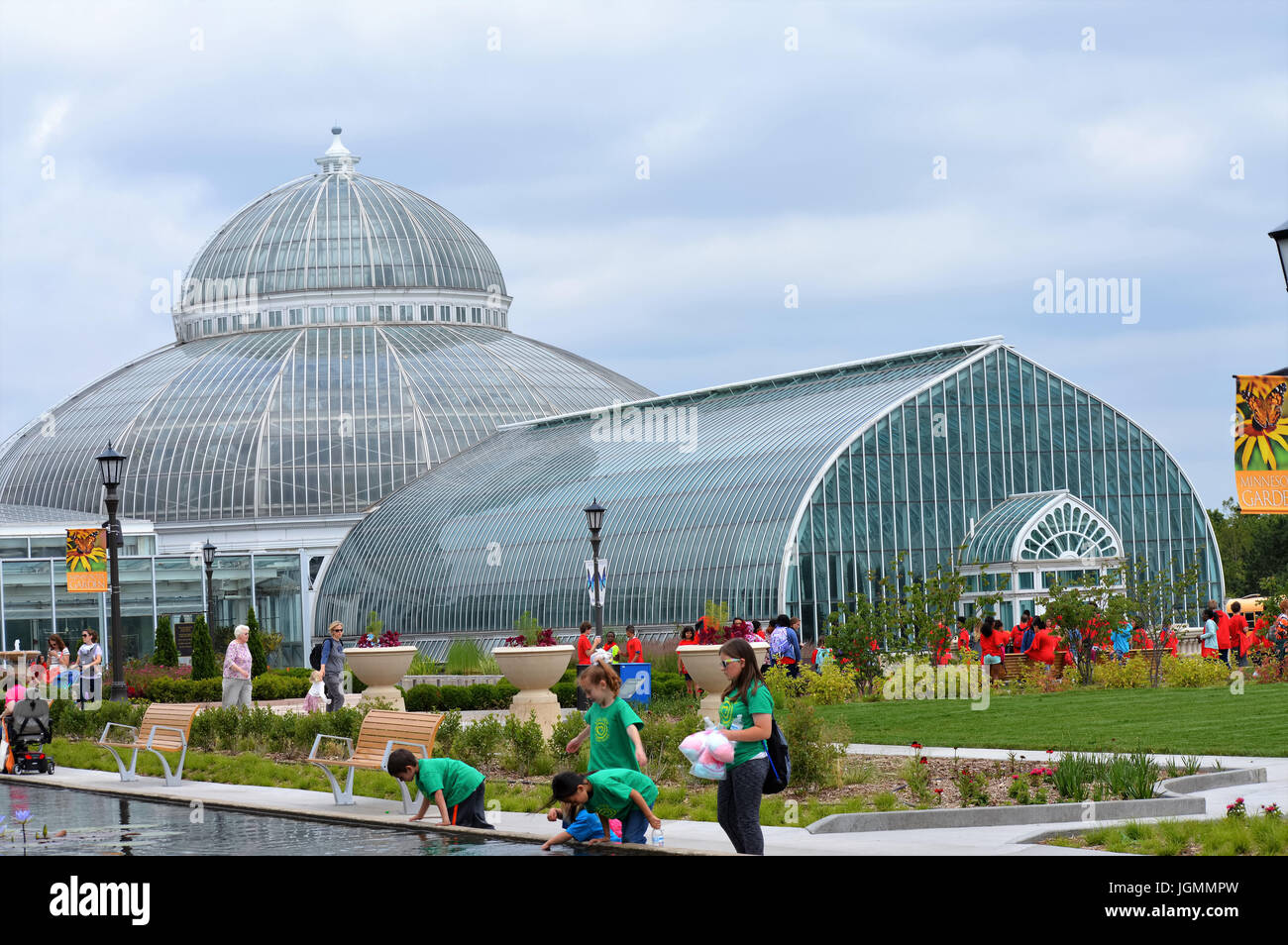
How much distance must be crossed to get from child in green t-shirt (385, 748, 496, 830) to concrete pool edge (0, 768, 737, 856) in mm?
199

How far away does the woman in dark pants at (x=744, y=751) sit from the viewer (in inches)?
497

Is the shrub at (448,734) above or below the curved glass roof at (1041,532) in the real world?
below

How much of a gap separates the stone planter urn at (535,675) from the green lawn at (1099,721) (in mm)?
4059

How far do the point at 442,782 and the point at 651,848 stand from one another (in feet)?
10.8

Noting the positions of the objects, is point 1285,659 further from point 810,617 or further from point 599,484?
point 599,484

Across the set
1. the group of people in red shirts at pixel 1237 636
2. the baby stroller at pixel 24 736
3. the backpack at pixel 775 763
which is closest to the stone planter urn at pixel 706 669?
the baby stroller at pixel 24 736

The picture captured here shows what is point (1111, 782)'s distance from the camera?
15.6m

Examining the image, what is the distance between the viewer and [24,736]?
2391 centimetres

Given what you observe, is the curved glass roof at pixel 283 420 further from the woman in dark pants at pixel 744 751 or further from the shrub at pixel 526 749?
the woman in dark pants at pixel 744 751

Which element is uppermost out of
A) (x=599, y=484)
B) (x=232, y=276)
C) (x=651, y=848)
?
(x=232, y=276)

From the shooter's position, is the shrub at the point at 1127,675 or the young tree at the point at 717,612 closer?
the shrub at the point at 1127,675
